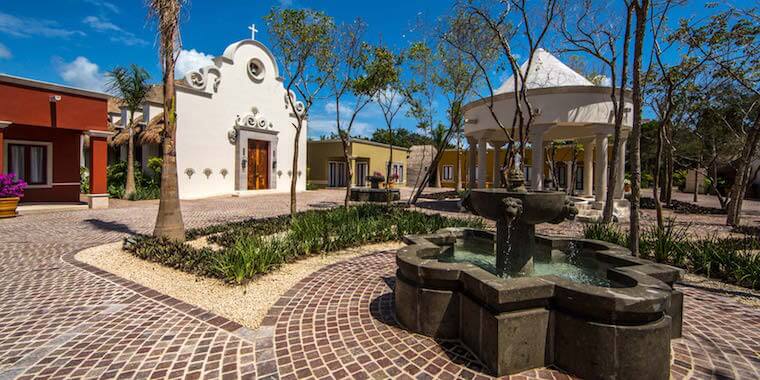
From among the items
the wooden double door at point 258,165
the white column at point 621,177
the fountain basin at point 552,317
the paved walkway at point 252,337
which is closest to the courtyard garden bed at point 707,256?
the paved walkway at point 252,337

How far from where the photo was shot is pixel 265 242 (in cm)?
634

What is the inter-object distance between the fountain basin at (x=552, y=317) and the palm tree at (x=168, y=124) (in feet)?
19.0

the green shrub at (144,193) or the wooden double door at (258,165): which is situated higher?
the wooden double door at (258,165)

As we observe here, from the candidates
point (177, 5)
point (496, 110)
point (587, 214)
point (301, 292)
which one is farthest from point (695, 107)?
point (177, 5)

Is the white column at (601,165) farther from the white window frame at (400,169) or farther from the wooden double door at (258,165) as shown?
the white window frame at (400,169)

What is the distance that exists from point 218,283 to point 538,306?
4.17 m

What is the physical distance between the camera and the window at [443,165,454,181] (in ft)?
112

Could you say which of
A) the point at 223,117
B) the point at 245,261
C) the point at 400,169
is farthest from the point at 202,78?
the point at 400,169

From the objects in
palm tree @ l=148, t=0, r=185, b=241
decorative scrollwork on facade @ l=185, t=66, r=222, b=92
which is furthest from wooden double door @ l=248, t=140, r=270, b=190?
palm tree @ l=148, t=0, r=185, b=241

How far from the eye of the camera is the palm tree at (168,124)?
22.7 feet

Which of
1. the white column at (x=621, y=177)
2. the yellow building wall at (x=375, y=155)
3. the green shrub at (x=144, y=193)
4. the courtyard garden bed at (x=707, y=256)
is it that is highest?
the yellow building wall at (x=375, y=155)

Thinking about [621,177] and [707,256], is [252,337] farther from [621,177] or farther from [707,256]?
[621,177]

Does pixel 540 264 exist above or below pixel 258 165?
below

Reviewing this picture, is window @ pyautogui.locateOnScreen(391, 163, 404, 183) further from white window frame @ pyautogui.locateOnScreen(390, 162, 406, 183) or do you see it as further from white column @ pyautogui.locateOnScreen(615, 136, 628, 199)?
white column @ pyautogui.locateOnScreen(615, 136, 628, 199)
